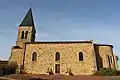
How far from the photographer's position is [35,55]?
30172 mm

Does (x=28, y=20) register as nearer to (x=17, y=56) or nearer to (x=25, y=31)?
(x=25, y=31)

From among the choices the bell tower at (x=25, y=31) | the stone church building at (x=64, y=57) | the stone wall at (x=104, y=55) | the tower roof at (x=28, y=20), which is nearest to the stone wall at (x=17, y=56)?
the stone church building at (x=64, y=57)

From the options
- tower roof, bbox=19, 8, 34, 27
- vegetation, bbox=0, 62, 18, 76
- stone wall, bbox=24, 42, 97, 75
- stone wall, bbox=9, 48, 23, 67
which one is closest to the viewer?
vegetation, bbox=0, 62, 18, 76

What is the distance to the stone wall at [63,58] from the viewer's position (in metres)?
28.4

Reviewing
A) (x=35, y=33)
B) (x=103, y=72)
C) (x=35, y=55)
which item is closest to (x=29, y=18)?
(x=35, y=33)

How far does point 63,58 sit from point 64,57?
0.25 m

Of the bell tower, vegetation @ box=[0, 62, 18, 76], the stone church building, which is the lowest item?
vegetation @ box=[0, 62, 18, 76]

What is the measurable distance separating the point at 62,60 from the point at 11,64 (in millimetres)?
9240

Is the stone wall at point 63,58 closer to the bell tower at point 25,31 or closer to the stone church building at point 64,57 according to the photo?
the stone church building at point 64,57

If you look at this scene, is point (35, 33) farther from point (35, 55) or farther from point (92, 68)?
point (92, 68)

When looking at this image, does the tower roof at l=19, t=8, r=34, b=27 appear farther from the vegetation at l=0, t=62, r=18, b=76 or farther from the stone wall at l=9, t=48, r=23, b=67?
the vegetation at l=0, t=62, r=18, b=76

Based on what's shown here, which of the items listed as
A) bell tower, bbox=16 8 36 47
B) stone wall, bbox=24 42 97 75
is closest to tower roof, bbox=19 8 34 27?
bell tower, bbox=16 8 36 47

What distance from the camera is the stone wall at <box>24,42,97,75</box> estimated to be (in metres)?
28.4

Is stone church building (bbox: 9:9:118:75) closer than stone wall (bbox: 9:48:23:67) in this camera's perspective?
Yes
